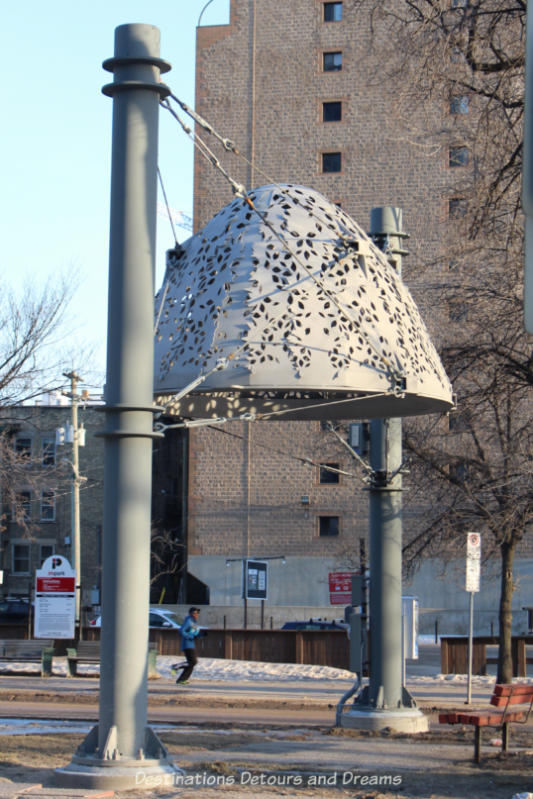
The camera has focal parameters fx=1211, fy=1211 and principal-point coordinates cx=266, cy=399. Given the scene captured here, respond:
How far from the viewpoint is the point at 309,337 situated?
12.0 m

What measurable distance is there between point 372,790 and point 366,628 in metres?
6.51

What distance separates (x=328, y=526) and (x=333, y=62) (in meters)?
22.3

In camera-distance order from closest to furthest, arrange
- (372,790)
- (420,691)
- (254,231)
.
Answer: (372,790)
(254,231)
(420,691)

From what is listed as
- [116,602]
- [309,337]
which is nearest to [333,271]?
[309,337]

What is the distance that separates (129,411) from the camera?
9.51 meters

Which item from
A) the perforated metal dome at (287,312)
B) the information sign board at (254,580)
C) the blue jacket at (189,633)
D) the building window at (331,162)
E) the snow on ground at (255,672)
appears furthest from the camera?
the building window at (331,162)

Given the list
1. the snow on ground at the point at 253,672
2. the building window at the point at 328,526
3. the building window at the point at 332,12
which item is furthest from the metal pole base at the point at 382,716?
the building window at the point at 332,12

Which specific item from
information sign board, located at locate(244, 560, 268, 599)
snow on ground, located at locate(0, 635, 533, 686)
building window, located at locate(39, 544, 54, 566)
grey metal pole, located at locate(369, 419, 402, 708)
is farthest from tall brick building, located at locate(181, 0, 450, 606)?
grey metal pole, located at locate(369, 419, 402, 708)

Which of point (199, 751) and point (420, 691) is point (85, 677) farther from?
point (199, 751)

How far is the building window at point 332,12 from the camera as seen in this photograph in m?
58.9

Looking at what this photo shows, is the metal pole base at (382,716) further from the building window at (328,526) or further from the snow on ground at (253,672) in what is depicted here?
the building window at (328,526)

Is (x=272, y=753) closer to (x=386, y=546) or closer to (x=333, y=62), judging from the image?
(x=386, y=546)

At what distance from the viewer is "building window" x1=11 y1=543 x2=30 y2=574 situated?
71.3 meters

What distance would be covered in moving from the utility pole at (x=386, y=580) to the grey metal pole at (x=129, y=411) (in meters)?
6.91
